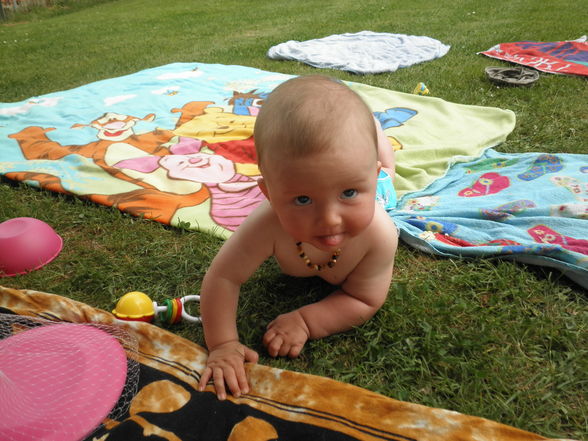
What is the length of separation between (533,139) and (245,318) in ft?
8.32

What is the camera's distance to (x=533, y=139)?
3.20m

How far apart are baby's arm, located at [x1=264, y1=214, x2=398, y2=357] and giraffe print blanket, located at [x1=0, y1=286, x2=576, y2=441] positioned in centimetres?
14

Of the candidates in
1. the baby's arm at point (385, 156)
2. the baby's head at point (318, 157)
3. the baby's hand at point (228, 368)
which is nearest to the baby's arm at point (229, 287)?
the baby's hand at point (228, 368)

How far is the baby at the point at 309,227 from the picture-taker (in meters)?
1.23

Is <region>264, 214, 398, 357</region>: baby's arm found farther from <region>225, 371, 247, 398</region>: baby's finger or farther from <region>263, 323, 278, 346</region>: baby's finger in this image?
<region>225, 371, 247, 398</region>: baby's finger

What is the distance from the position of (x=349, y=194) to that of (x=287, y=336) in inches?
25.2

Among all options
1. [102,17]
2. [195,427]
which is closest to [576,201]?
[195,427]

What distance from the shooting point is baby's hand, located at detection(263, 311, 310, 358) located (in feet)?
5.41

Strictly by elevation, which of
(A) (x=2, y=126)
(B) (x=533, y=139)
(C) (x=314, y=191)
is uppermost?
(C) (x=314, y=191)

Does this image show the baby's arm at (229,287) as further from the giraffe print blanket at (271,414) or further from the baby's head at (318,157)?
the baby's head at (318,157)

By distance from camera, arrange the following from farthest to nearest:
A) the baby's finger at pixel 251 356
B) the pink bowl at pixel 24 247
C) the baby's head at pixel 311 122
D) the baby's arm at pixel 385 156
→ the baby's arm at pixel 385 156
the pink bowl at pixel 24 247
the baby's finger at pixel 251 356
the baby's head at pixel 311 122

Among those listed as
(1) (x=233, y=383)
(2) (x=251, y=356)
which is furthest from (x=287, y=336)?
(1) (x=233, y=383)

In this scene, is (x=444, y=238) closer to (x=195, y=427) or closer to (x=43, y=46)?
(x=195, y=427)

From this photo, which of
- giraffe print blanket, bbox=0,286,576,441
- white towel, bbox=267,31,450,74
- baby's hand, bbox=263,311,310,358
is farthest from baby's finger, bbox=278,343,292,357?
white towel, bbox=267,31,450,74
